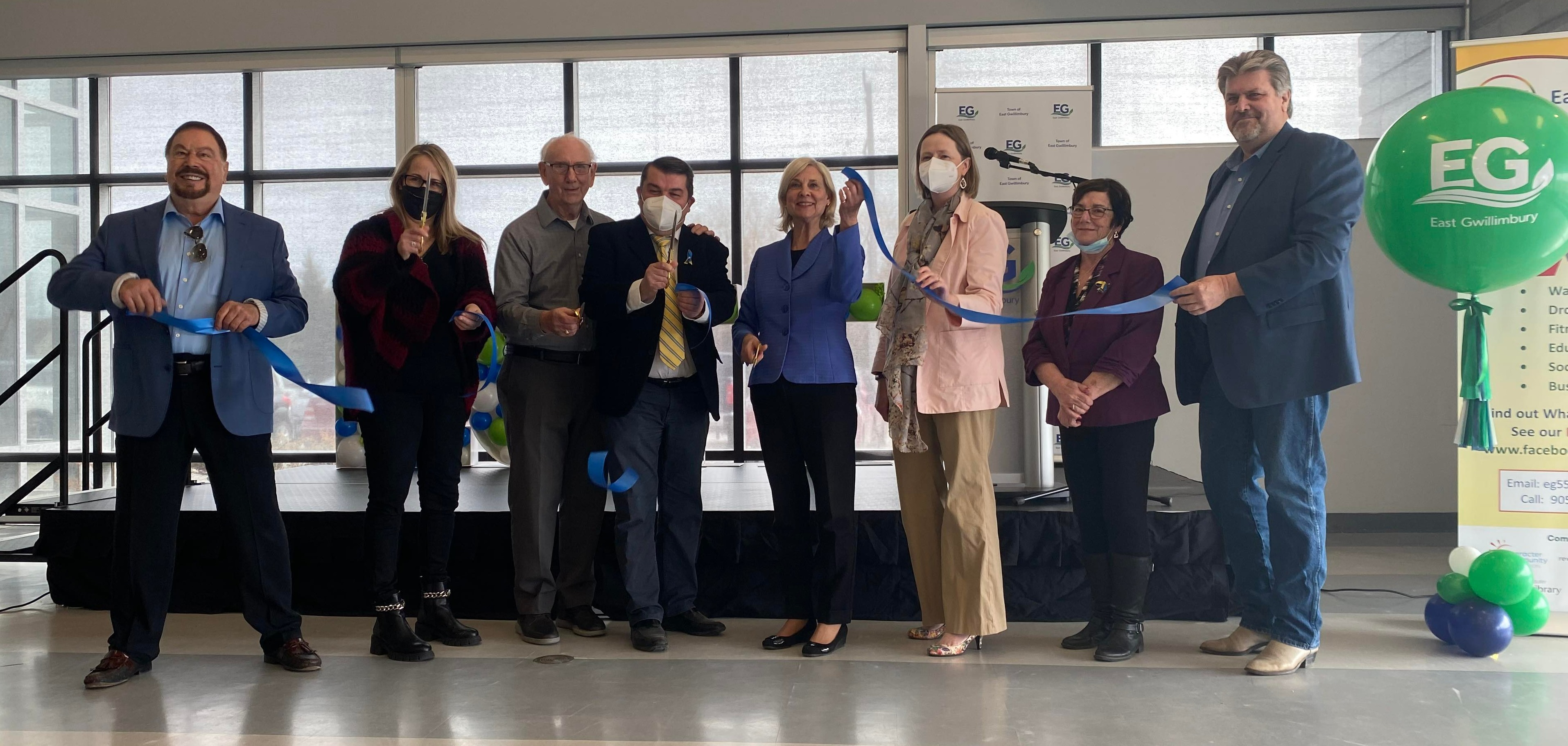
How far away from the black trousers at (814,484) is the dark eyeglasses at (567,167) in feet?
2.82

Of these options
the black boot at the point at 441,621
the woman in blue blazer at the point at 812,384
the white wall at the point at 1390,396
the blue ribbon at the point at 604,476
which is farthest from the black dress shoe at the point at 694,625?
the white wall at the point at 1390,396

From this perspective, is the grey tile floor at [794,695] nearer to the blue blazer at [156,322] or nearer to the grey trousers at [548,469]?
the grey trousers at [548,469]

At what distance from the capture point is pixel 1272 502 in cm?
281

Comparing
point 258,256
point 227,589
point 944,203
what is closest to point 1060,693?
point 944,203

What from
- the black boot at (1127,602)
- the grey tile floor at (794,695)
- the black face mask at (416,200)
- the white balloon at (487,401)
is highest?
the black face mask at (416,200)

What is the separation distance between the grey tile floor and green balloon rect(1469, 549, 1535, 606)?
0.57 ft

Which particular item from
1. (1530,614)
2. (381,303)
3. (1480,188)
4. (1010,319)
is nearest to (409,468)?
(381,303)

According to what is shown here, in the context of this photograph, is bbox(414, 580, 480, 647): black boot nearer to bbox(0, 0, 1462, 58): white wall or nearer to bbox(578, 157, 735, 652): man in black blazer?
bbox(578, 157, 735, 652): man in black blazer

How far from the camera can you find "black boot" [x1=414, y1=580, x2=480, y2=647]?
3166mm

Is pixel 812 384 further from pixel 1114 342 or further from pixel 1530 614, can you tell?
pixel 1530 614

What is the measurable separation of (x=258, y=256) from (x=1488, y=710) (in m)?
3.39

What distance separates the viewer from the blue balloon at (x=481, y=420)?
5.46 m

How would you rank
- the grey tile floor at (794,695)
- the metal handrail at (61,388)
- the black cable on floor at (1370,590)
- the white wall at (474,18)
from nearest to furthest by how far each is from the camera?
the grey tile floor at (794,695) → the black cable on floor at (1370,590) → the metal handrail at (61,388) → the white wall at (474,18)

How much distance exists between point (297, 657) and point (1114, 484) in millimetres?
2357
